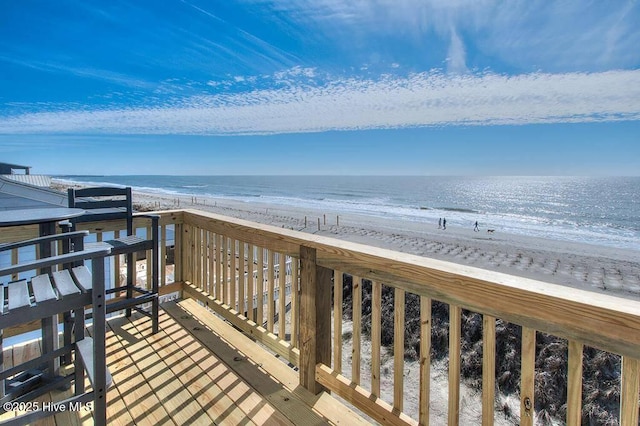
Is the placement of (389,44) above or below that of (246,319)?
above

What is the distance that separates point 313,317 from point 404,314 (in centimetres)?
52

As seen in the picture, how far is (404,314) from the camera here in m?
1.38

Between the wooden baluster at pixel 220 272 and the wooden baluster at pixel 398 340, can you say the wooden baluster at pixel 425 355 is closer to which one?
the wooden baluster at pixel 398 340

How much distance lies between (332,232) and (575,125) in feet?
174

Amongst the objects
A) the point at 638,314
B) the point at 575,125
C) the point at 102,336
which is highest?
the point at 575,125

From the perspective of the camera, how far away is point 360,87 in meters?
22.4

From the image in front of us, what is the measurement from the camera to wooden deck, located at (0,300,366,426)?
1.56 metres

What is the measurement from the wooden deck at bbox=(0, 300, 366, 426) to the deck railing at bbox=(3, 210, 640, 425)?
12 cm

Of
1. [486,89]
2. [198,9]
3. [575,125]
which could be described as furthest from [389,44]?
[575,125]

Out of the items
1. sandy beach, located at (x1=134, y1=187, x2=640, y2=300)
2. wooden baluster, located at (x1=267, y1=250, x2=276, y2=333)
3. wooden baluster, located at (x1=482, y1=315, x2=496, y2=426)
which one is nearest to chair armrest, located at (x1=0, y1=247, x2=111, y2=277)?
wooden baluster, located at (x1=267, y1=250, x2=276, y2=333)

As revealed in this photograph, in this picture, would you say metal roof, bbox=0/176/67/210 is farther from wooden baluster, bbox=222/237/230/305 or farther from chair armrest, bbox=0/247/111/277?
chair armrest, bbox=0/247/111/277

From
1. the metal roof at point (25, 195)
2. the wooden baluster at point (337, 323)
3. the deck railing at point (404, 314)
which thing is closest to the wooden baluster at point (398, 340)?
the deck railing at point (404, 314)

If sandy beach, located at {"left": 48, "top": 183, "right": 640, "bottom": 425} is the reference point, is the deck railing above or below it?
above

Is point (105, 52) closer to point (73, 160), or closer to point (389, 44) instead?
point (389, 44)
